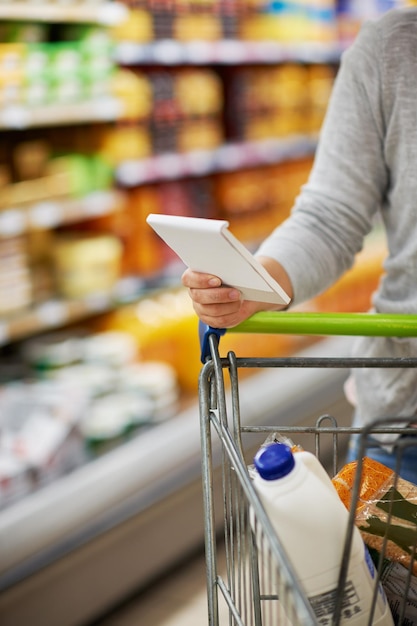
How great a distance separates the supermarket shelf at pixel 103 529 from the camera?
2.40 meters

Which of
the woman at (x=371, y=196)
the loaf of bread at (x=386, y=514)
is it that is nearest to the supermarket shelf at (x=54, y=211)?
the woman at (x=371, y=196)

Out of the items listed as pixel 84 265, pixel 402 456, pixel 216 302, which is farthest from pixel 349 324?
pixel 84 265

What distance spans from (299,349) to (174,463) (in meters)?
1.36

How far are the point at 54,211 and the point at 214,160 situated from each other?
3.03 ft

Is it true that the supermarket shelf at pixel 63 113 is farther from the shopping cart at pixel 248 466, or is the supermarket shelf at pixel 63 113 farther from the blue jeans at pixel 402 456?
the shopping cart at pixel 248 466

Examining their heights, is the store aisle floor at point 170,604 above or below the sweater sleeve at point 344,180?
below

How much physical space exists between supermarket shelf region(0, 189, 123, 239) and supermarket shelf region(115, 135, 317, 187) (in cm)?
11

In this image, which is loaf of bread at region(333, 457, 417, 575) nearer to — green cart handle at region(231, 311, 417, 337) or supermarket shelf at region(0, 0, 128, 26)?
green cart handle at region(231, 311, 417, 337)

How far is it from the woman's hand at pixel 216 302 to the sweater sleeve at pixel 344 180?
0.74 ft

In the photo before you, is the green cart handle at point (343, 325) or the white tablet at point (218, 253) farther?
the green cart handle at point (343, 325)

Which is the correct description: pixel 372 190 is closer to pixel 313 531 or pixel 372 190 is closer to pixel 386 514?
pixel 386 514

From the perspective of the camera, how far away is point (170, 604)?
276 cm

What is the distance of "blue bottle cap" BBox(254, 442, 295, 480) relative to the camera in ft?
2.94

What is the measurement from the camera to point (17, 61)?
287cm
